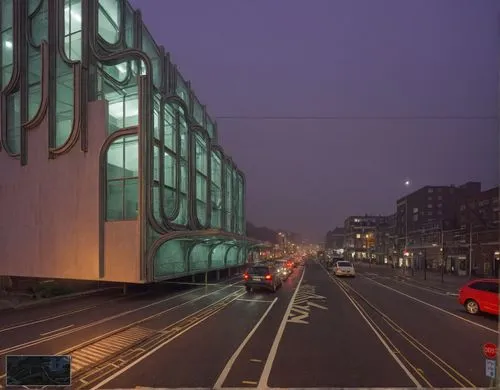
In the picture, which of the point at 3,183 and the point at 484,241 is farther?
the point at 484,241

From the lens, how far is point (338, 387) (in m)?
6.98

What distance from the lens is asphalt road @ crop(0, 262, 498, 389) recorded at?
7473mm

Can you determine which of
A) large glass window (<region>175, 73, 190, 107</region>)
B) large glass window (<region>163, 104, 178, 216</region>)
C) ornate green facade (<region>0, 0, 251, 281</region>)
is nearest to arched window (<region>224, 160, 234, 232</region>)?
large glass window (<region>175, 73, 190, 107</region>)

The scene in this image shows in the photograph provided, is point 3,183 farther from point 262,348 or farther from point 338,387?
point 338,387

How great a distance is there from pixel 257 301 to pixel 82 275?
34.6 ft

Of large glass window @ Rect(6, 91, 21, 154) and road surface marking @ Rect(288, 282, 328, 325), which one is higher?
large glass window @ Rect(6, 91, 21, 154)

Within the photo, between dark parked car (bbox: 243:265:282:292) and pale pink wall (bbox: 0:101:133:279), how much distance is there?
7.88 metres

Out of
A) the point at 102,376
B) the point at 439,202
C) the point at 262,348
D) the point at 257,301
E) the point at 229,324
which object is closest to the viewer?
the point at 102,376

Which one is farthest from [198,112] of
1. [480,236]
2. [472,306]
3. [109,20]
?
[480,236]

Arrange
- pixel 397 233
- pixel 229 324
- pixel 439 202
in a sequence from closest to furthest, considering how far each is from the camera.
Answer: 1. pixel 229 324
2. pixel 397 233
3. pixel 439 202

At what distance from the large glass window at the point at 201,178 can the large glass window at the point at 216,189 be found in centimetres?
332

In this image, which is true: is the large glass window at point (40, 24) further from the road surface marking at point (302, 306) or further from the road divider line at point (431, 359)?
the road divider line at point (431, 359)

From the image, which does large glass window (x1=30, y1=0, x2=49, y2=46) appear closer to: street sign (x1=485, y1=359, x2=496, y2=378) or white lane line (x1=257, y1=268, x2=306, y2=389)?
white lane line (x1=257, y1=268, x2=306, y2=389)

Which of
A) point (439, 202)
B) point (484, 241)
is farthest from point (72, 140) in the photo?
point (439, 202)
